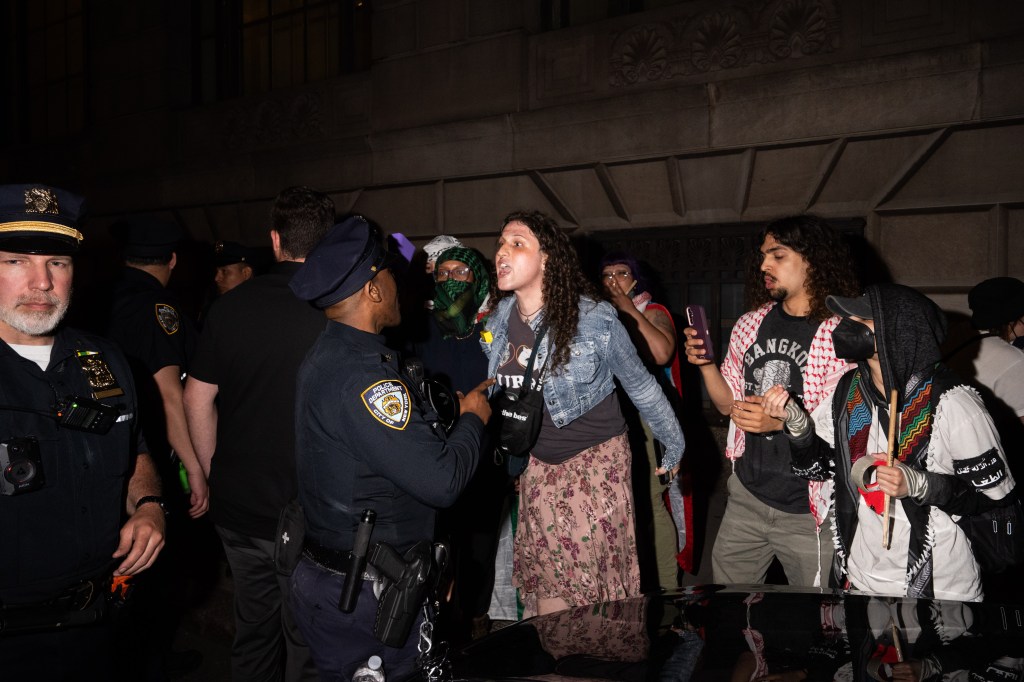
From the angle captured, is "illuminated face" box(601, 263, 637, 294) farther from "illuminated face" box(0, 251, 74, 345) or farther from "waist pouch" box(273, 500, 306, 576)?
"illuminated face" box(0, 251, 74, 345)

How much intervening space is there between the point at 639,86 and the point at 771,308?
3.89 meters

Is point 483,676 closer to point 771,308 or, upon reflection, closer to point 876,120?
point 771,308

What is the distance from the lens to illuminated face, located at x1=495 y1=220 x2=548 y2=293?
12.5ft

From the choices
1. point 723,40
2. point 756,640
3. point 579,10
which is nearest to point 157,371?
point 756,640

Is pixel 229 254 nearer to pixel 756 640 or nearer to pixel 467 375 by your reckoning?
pixel 467 375

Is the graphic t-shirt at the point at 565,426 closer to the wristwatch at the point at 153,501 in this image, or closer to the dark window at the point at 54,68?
the wristwatch at the point at 153,501

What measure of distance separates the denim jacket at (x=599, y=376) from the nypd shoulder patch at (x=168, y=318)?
184cm

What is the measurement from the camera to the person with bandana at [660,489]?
4.93 meters

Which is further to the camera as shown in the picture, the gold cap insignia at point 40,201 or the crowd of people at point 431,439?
the gold cap insignia at point 40,201

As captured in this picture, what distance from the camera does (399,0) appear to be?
8734 millimetres

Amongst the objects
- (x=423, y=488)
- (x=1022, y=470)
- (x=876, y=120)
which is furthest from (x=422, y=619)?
(x=876, y=120)

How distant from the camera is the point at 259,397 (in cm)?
353

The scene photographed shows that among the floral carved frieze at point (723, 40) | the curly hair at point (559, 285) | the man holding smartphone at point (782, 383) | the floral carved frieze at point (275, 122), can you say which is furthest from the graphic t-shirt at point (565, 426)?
the floral carved frieze at point (275, 122)

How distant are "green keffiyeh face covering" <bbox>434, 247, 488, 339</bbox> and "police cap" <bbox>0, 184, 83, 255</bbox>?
2.14 metres
